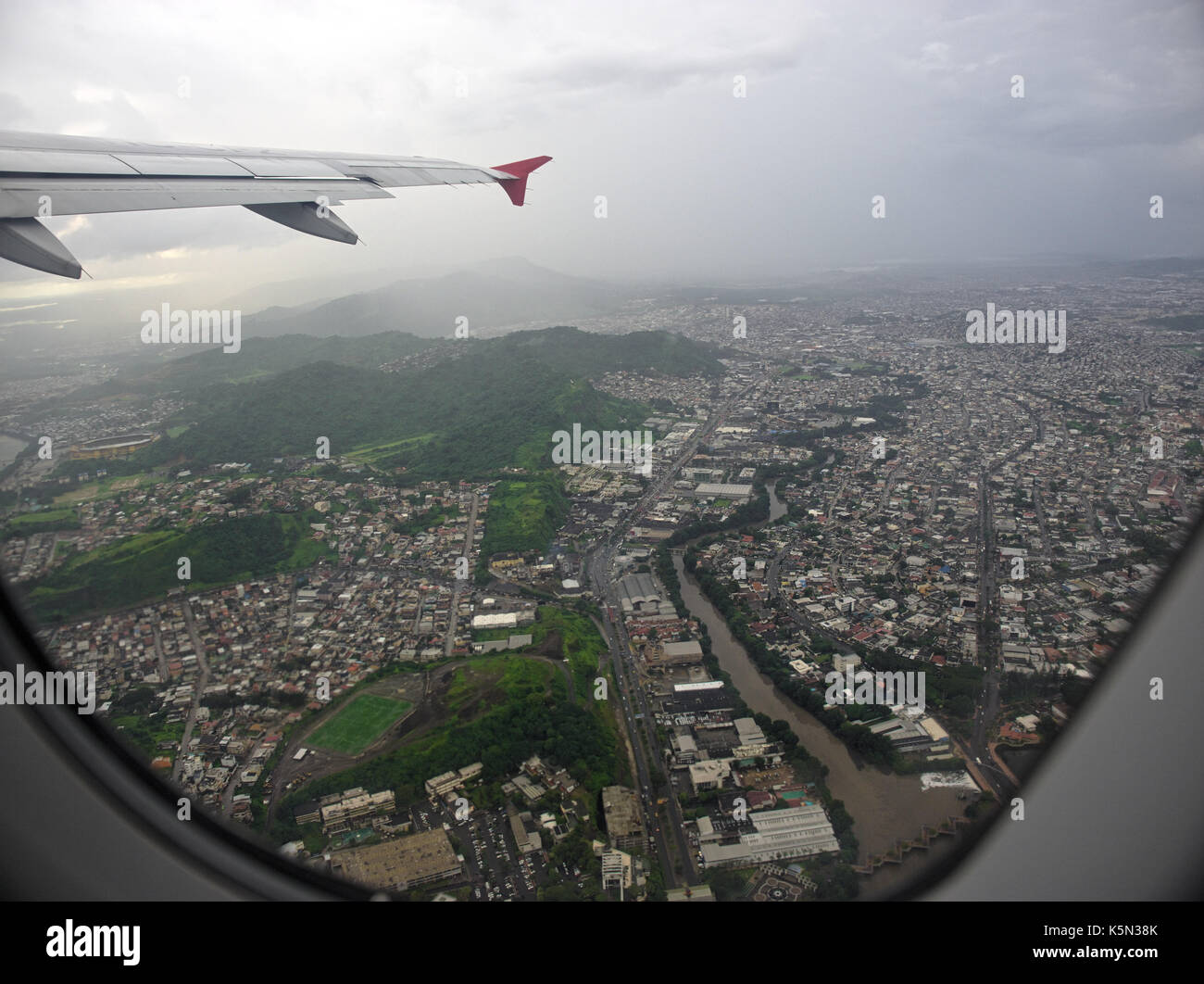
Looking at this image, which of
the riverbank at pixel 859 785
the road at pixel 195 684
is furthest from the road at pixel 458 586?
the riverbank at pixel 859 785

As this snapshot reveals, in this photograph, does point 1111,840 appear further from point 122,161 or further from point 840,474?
point 840,474

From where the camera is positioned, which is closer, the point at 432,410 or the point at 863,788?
the point at 863,788

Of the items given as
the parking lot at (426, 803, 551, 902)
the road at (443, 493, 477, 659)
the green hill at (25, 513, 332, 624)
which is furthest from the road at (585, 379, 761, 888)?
the green hill at (25, 513, 332, 624)

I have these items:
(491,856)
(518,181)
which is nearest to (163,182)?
(518,181)

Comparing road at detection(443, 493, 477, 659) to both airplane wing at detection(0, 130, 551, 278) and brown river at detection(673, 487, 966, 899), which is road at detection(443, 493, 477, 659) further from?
airplane wing at detection(0, 130, 551, 278)

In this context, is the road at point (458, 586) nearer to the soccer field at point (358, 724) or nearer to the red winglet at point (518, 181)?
the soccer field at point (358, 724)

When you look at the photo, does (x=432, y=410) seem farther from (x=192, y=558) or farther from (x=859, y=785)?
(x=859, y=785)
